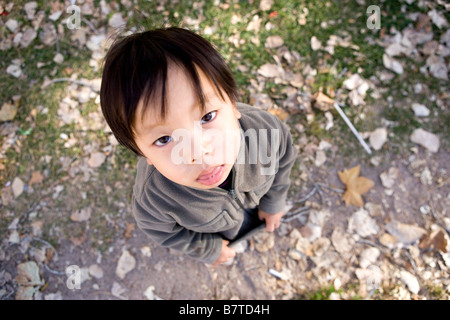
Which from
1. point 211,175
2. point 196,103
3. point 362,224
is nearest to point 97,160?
point 211,175

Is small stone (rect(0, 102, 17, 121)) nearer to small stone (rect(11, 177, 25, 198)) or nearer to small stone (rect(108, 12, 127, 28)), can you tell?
small stone (rect(11, 177, 25, 198))

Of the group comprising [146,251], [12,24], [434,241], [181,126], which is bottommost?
[146,251]

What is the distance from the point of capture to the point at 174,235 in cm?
171

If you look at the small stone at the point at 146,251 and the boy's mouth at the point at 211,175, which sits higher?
the boy's mouth at the point at 211,175

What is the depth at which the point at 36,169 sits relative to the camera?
8.87 feet

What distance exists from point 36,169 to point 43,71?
0.93 metres

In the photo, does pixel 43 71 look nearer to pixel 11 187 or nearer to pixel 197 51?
pixel 11 187

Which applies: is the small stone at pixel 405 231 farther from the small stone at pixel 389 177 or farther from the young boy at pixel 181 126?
the young boy at pixel 181 126

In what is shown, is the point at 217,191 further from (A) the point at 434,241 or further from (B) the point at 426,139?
(B) the point at 426,139

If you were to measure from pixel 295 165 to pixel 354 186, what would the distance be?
0.50 meters

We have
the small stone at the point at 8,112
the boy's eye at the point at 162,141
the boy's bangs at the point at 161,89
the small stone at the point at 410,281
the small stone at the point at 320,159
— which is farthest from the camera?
the small stone at the point at 8,112

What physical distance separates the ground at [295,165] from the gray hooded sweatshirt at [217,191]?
3.07 feet

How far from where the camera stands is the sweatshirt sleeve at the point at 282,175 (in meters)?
1.62

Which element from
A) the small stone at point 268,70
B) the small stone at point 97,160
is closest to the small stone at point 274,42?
the small stone at point 268,70
